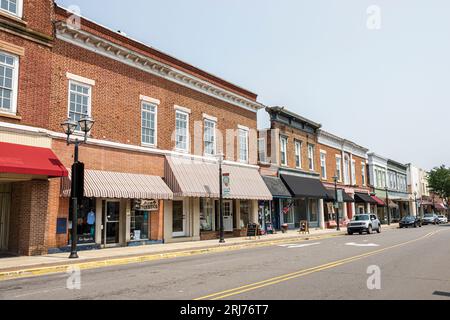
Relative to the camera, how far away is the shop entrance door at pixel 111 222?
1894cm

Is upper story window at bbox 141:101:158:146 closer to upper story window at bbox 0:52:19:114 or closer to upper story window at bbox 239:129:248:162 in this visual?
upper story window at bbox 0:52:19:114

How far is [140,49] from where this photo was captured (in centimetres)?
2156

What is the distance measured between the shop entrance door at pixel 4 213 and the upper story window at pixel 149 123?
6715mm

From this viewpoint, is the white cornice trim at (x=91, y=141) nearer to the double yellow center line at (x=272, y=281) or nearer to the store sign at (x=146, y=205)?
the store sign at (x=146, y=205)

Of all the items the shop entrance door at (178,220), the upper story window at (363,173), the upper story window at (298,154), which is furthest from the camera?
the upper story window at (363,173)

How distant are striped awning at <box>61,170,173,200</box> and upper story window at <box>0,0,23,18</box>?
6.80 m

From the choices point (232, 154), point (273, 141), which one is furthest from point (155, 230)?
point (273, 141)

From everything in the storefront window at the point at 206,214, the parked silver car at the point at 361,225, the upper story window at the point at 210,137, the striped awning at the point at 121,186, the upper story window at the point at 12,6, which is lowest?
the parked silver car at the point at 361,225

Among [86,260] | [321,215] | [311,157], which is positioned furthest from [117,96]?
[321,215]

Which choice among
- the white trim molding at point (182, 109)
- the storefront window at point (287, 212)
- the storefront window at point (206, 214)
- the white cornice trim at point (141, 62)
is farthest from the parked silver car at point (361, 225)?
the white trim molding at point (182, 109)

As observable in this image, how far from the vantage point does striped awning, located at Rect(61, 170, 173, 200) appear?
16.9 metres

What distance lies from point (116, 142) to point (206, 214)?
7.99 m

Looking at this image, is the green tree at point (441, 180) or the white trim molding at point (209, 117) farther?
the green tree at point (441, 180)
